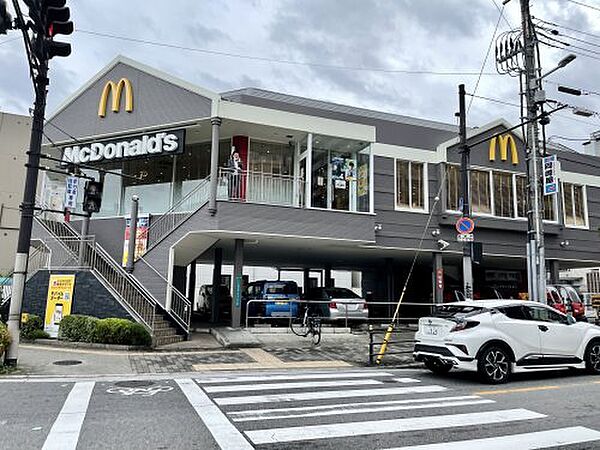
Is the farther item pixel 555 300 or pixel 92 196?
pixel 555 300

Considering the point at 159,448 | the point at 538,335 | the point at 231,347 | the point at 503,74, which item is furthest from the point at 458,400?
the point at 503,74

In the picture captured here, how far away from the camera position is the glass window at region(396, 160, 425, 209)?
63.1ft

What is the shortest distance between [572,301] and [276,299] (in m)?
12.0

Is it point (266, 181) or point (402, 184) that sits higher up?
point (402, 184)

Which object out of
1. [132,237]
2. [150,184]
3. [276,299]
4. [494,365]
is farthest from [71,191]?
[494,365]

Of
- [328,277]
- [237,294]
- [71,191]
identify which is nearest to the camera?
[237,294]

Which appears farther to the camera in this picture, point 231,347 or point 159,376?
point 231,347

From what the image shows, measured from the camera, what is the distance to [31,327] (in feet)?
47.7

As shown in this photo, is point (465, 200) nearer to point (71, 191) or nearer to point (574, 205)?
point (574, 205)

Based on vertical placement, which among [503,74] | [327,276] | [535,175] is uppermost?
[503,74]

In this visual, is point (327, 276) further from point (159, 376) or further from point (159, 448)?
point (159, 448)

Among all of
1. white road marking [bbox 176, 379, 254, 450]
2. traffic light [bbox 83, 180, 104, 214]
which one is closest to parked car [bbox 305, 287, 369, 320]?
traffic light [bbox 83, 180, 104, 214]

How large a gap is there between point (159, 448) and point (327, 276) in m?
21.4

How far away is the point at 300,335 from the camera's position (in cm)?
1591
